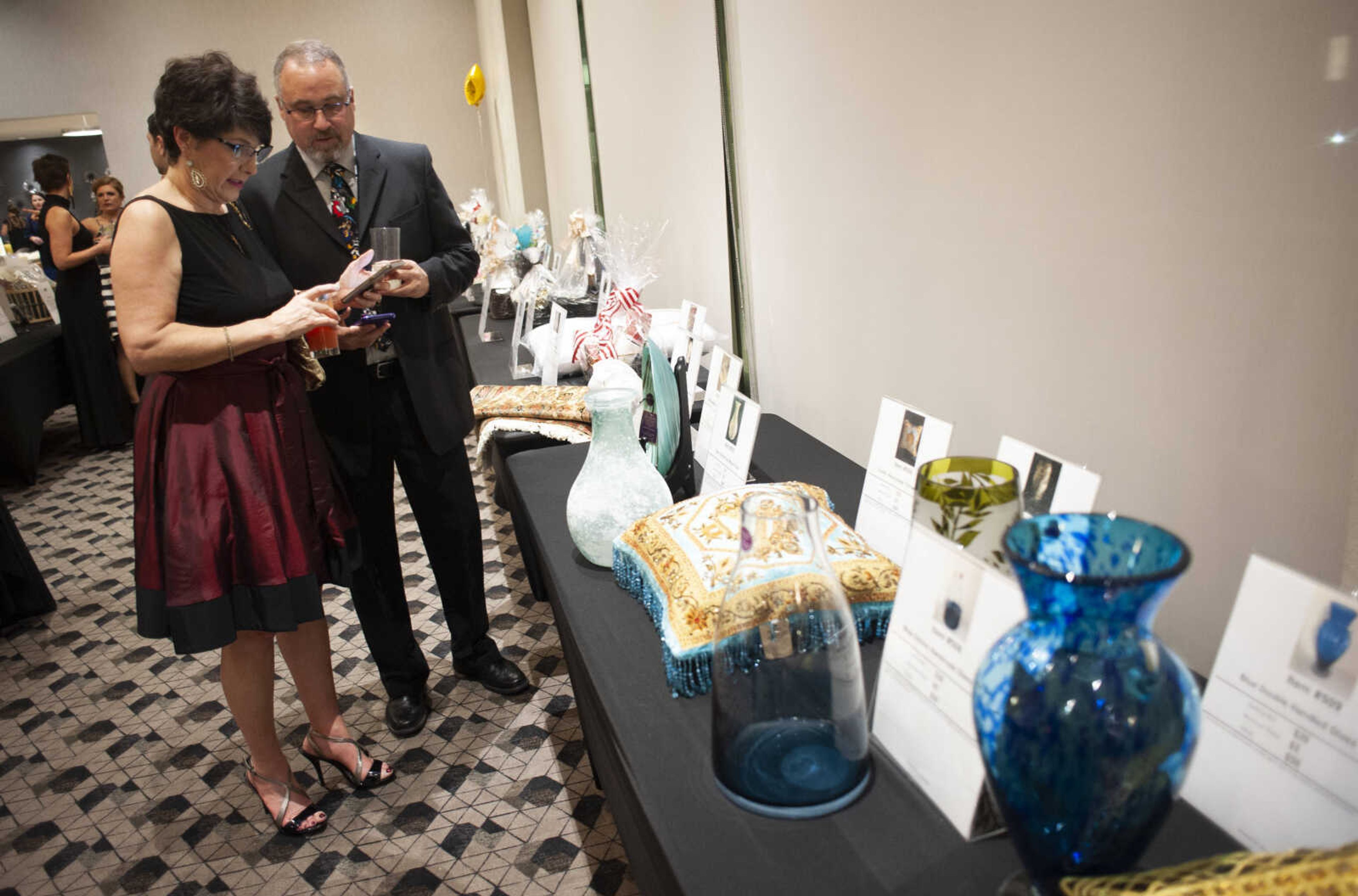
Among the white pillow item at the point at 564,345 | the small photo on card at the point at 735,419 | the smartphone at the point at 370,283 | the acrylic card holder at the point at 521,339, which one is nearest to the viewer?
the small photo on card at the point at 735,419

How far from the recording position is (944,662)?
742 mm

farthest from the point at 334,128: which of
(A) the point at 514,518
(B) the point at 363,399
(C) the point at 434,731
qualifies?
(C) the point at 434,731

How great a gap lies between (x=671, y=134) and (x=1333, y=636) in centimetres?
261

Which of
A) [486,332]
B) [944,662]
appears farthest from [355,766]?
[486,332]

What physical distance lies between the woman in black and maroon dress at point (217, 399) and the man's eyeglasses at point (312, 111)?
0.47ft

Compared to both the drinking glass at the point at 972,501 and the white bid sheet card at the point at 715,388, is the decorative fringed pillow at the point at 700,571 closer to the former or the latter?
the drinking glass at the point at 972,501

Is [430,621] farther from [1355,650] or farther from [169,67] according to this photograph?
[1355,650]

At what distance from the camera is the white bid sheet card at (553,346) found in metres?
2.44

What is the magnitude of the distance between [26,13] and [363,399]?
25.5 feet

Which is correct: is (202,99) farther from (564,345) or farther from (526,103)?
(526,103)

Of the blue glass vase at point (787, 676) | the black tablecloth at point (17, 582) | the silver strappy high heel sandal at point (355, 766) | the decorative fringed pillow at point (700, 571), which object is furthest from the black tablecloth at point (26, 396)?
the blue glass vase at point (787, 676)

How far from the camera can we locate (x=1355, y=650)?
569 mm

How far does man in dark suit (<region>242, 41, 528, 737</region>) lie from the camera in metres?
1.83

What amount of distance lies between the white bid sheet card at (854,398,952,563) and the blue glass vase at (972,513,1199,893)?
0.49 m
